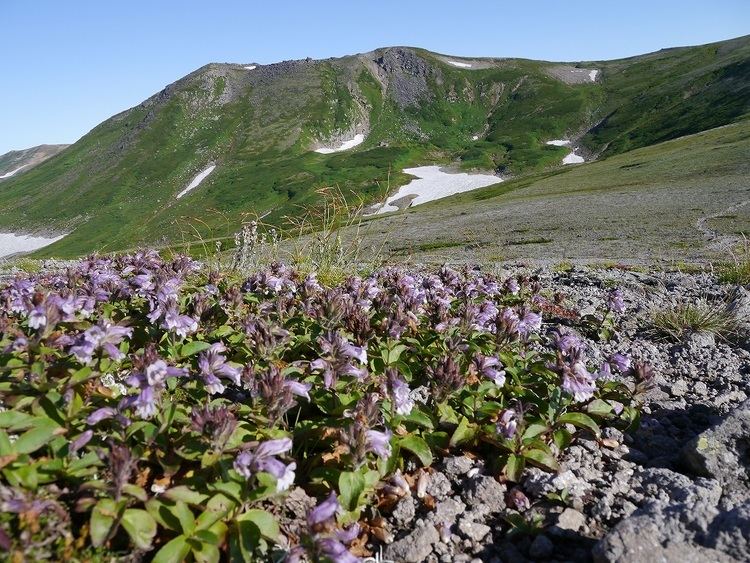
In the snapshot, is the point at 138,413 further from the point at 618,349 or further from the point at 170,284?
the point at 618,349

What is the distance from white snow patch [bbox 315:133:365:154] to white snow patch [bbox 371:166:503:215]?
4640cm

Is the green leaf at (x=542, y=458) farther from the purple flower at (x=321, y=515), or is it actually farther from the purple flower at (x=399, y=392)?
the purple flower at (x=321, y=515)

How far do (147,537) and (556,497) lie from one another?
2.85 metres

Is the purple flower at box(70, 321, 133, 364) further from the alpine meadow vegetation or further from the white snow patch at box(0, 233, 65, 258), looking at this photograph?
the white snow patch at box(0, 233, 65, 258)

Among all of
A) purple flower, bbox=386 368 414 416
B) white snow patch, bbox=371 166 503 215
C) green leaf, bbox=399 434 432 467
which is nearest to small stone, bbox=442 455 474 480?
green leaf, bbox=399 434 432 467

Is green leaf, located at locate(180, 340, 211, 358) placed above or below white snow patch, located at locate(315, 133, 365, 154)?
below

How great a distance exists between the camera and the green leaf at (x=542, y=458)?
13.6 ft

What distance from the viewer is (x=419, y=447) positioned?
4098 millimetres

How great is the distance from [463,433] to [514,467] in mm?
484

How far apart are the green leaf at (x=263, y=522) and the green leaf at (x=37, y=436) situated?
4.69 feet

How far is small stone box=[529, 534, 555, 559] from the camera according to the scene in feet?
11.3

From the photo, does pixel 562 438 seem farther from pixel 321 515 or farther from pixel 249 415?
pixel 249 415

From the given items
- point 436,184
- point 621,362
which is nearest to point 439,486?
point 621,362

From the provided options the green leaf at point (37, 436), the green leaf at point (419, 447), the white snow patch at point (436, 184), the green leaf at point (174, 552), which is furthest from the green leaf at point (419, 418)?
the white snow patch at point (436, 184)
